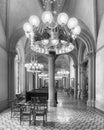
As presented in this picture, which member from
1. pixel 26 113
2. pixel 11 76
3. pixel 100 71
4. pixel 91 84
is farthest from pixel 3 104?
pixel 100 71

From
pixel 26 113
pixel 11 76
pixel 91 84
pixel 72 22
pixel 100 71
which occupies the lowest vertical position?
pixel 26 113

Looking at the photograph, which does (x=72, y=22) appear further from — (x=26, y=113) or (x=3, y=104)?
(x=3, y=104)

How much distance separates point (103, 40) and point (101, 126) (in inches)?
175

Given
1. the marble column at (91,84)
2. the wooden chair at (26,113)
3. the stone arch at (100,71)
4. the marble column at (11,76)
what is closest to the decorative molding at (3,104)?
the marble column at (11,76)

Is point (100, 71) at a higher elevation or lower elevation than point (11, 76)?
higher

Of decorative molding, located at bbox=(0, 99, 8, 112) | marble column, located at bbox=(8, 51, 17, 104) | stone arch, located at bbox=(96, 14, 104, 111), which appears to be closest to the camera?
stone arch, located at bbox=(96, 14, 104, 111)

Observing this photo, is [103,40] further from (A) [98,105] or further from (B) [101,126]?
(B) [101,126]

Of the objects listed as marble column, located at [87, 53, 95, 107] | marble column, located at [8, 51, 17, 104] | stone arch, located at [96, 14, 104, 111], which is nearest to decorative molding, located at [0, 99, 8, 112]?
marble column, located at [8, 51, 17, 104]

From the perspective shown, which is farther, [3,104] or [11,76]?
[11,76]

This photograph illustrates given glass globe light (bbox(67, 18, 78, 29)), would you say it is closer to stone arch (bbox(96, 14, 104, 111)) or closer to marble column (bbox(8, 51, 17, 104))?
stone arch (bbox(96, 14, 104, 111))

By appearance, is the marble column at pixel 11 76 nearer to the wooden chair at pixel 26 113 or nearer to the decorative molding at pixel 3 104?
the decorative molding at pixel 3 104

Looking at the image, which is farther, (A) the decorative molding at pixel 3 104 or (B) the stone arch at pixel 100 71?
(A) the decorative molding at pixel 3 104

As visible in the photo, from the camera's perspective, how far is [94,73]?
8945 mm

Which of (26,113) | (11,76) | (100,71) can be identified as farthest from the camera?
(11,76)
